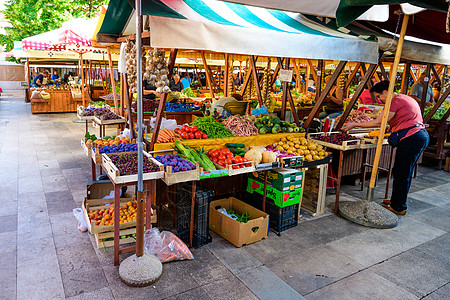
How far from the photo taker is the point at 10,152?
8547mm

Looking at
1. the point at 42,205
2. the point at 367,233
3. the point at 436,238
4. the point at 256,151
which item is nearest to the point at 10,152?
the point at 42,205

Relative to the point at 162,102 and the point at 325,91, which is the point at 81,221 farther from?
the point at 325,91

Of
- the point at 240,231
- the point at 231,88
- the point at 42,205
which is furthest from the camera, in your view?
the point at 231,88

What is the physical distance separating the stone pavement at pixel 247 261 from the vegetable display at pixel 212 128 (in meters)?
1.74

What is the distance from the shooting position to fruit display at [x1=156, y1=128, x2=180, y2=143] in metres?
4.94

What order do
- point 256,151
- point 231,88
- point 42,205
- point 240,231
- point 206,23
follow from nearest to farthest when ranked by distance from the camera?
point 206,23
point 240,231
point 256,151
point 42,205
point 231,88

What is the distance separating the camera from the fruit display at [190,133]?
5152 millimetres

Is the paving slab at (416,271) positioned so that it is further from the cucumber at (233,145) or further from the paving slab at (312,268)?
the cucumber at (233,145)

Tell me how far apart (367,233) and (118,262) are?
3682mm

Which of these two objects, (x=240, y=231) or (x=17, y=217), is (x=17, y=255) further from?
(x=240, y=231)

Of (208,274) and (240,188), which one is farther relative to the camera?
(240,188)

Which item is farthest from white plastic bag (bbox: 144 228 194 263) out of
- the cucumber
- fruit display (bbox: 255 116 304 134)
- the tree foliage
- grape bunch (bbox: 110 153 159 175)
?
the tree foliage

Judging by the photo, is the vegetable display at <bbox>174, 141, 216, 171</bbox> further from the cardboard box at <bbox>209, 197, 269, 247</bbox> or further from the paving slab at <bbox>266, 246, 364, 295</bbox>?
the paving slab at <bbox>266, 246, 364, 295</bbox>

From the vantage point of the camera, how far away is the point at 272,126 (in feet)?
20.1
